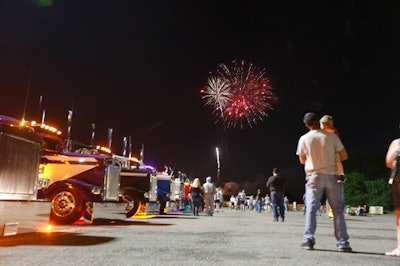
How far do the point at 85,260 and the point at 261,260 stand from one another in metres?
1.88

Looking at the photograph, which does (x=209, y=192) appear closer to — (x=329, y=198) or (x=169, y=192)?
(x=169, y=192)

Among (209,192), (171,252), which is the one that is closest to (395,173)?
(171,252)

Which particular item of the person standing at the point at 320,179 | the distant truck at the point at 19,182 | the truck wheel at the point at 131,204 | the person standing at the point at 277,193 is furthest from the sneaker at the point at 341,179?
the truck wheel at the point at 131,204

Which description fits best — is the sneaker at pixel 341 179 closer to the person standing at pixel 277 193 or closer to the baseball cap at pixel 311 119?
the baseball cap at pixel 311 119

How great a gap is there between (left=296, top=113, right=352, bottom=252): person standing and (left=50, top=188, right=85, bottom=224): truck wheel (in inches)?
229

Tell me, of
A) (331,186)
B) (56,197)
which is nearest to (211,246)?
(331,186)

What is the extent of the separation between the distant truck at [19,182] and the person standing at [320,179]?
13.4 ft

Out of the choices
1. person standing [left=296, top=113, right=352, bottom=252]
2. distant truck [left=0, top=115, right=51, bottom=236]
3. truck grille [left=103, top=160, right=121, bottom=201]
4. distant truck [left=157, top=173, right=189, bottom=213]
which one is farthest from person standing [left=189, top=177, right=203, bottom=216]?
person standing [left=296, top=113, right=352, bottom=252]

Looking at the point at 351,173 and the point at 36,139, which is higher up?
the point at 351,173

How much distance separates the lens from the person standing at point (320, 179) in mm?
5629

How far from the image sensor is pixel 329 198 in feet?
19.1

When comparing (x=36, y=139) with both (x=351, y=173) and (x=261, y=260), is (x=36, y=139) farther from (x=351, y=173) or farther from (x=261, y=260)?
(x=351, y=173)

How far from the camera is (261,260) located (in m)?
4.53

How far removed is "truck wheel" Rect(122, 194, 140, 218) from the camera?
550 inches
